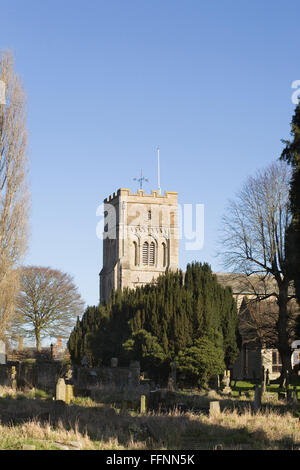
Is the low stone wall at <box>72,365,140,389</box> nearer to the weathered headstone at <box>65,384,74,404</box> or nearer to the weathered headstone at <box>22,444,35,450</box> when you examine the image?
the weathered headstone at <box>65,384,74,404</box>

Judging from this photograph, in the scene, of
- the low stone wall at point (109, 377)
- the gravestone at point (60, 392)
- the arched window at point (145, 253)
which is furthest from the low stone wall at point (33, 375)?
the arched window at point (145, 253)

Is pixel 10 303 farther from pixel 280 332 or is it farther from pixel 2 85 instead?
pixel 280 332

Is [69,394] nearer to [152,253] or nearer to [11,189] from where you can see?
[11,189]

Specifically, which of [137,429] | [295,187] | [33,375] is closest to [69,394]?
[137,429]

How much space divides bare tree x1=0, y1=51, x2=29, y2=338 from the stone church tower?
38.1 m

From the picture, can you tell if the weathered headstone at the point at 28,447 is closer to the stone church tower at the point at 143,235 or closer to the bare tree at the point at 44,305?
the bare tree at the point at 44,305

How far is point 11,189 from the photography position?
Answer: 30.2 meters

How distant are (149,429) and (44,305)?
47.9 metres

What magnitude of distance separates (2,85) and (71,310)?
3339 cm

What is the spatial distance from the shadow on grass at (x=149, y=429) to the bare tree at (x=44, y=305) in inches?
1671

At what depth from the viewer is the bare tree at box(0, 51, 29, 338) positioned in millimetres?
29281

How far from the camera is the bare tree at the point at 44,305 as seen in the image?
5934 centimetres

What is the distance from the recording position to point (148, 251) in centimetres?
7100

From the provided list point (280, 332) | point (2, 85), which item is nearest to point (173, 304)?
point (280, 332)
